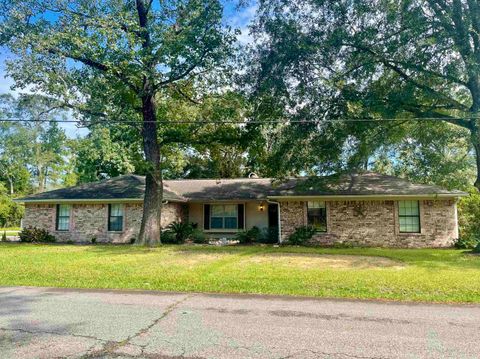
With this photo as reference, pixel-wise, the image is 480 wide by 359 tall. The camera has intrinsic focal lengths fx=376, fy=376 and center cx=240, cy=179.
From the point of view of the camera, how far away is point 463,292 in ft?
25.0

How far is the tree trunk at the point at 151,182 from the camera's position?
16812mm

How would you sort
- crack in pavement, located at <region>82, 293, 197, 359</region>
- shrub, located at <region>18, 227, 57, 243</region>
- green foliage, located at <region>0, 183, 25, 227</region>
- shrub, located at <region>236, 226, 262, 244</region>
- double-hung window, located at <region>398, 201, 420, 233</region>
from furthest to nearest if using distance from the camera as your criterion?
green foliage, located at <region>0, 183, 25, 227</region>, shrub, located at <region>18, 227, 57, 243</region>, shrub, located at <region>236, 226, 262, 244</region>, double-hung window, located at <region>398, 201, 420, 233</region>, crack in pavement, located at <region>82, 293, 197, 359</region>

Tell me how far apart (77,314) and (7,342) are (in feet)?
4.54

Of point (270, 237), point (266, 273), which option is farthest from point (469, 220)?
point (266, 273)

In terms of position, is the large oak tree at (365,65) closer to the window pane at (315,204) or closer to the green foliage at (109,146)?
the window pane at (315,204)

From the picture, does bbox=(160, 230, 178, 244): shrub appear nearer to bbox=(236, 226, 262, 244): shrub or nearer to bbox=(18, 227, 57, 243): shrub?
bbox=(236, 226, 262, 244): shrub

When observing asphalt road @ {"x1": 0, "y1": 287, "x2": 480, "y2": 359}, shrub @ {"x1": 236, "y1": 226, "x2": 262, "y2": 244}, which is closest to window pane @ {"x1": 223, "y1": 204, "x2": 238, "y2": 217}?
shrub @ {"x1": 236, "y1": 226, "x2": 262, "y2": 244}

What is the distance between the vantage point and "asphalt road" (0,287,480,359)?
14.6 feet

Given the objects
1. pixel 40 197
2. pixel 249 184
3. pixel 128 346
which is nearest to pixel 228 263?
pixel 128 346

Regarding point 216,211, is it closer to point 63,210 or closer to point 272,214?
point 272,214

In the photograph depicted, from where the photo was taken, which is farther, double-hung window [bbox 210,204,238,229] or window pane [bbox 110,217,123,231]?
double-hung window [bbox 210,204,238,229]

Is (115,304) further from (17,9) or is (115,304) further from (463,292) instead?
(17,9)

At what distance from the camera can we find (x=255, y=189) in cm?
2211

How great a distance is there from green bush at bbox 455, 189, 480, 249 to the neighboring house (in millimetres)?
563
